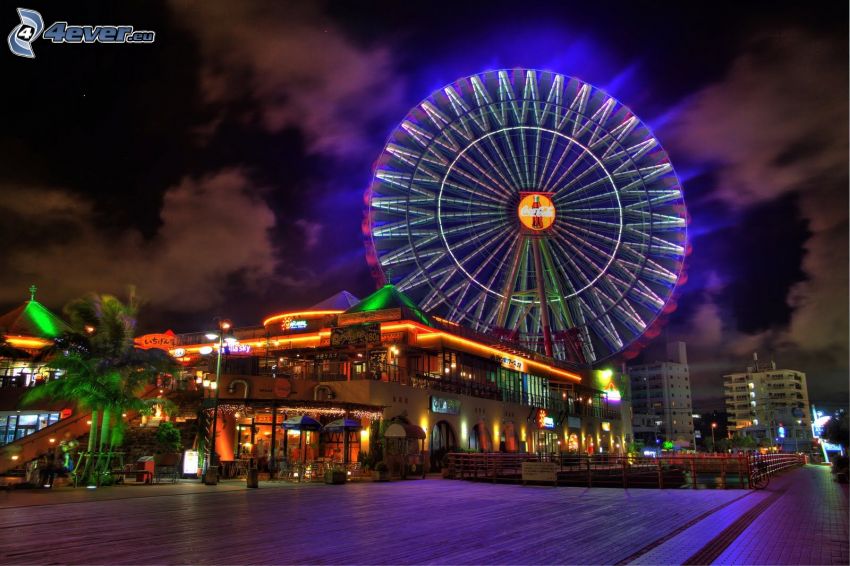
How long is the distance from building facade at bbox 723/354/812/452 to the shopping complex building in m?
78.3

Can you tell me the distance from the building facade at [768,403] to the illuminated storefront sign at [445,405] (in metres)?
95.6

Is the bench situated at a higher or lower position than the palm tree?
lower

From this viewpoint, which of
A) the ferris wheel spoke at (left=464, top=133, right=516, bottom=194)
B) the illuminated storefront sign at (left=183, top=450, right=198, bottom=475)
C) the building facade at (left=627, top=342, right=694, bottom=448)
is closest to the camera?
the illuminated storefront sign at (left=183, top=450, right=198, bottom=475)

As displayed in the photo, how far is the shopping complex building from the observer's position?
100ft

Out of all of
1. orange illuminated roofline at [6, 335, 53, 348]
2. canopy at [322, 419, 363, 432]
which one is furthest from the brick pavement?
orange illuminated roofline at [6, 335, 53, 348]

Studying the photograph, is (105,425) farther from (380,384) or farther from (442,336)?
(442,336)

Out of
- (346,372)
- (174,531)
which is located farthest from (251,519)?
(346,372)

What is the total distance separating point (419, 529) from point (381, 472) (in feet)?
52.8

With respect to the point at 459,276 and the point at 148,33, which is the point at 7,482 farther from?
the point at 459,276

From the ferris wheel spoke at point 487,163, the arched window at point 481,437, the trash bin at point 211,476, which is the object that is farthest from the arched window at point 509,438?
the trash bin at point 211,476

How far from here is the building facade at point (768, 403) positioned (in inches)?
4719

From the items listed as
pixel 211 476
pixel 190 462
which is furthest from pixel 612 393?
pixel 211 476

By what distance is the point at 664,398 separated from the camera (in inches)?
5487

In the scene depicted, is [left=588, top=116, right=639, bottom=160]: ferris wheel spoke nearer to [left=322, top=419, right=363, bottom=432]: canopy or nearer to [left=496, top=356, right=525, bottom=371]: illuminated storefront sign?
[left=496, top=356, right=525, bottom=371]: illuminated storefront sign
